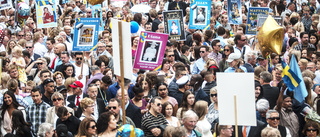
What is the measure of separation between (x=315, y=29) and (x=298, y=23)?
1.95 ft

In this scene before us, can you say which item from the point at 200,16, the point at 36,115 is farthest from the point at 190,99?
the point at 200,16

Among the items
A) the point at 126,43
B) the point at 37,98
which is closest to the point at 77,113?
the point at 37,98

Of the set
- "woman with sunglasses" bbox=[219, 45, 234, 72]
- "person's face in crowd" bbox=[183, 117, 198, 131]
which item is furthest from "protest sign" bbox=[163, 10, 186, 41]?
"person's face in crowd" bbox=[183, 117, 198, 131]

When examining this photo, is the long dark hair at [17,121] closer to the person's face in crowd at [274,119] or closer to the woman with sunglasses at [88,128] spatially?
the woman with sunglasses at [88,128]

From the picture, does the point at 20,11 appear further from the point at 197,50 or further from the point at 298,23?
the point at 298,23

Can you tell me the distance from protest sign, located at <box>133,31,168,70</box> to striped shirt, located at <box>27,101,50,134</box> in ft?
6.58

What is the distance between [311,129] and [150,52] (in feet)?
10.6

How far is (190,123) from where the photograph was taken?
9.05 metres

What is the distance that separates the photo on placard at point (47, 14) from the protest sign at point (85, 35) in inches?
123

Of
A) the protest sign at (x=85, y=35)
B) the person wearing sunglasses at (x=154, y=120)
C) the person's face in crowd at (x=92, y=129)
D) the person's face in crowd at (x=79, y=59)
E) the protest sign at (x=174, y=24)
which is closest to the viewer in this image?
the person's face in crowd at (x=92, y=129)

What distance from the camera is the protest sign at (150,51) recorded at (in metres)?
11.4

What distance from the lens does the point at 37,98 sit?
10148 millimetres

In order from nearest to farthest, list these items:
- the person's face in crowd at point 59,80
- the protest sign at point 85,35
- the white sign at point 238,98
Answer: the white sign at point 238,98 < the person's face in crowd at point 59,80 < the protest sign at point 85,35

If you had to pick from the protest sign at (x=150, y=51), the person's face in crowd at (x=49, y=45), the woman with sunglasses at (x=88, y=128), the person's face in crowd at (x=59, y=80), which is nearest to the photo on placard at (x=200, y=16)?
the person's face in crowd at (x=49, y=45)
